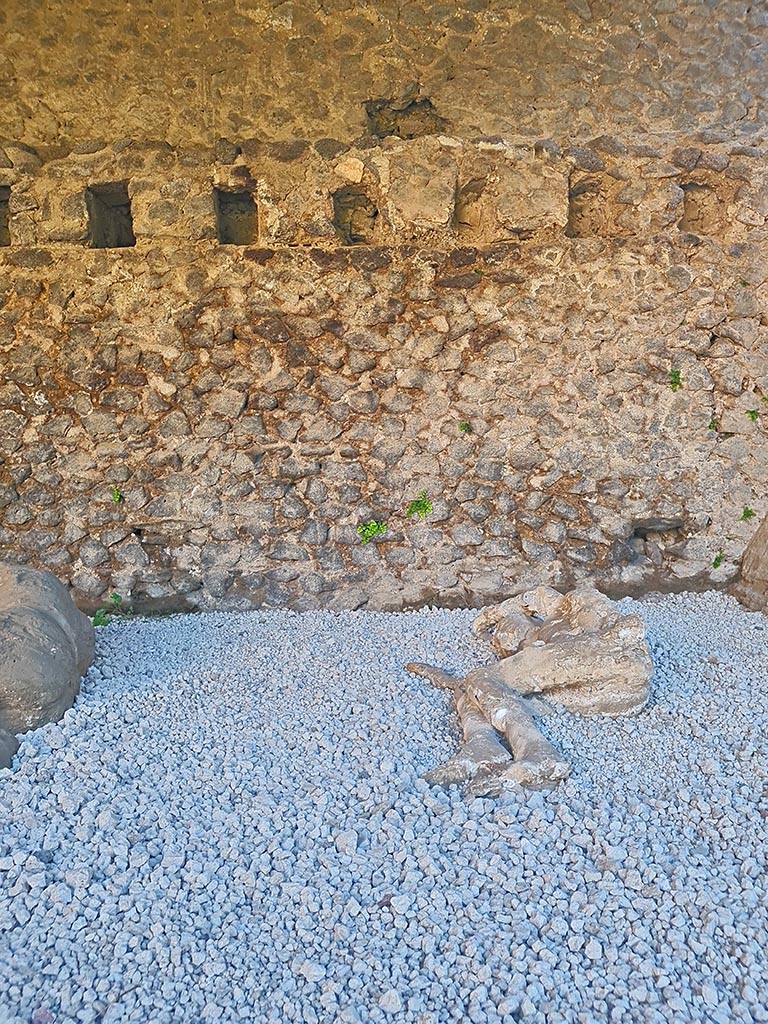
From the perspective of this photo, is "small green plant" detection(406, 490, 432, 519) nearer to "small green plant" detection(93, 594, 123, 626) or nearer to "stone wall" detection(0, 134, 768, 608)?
"stone wall" detection(0, 134, 768, 608)

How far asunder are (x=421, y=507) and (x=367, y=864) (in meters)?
2.60

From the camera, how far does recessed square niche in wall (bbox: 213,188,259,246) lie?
444 centimetres

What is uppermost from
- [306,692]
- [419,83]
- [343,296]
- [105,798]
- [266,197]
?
[419,83]

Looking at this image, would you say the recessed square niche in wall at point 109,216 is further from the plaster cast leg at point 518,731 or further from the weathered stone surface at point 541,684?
the plaster cast leg at point 518,731

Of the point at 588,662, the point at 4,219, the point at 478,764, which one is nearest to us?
the point at 478,764

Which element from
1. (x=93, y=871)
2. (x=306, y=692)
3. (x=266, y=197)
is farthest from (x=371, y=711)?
(x=266, y=197)

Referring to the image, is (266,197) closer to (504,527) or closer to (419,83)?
(419,83)

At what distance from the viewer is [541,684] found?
3.15m

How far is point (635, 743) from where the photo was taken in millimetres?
2912

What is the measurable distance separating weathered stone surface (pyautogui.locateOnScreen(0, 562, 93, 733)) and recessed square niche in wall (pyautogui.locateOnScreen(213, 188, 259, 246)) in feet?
7.37

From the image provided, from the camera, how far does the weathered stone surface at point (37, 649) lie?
2.86m

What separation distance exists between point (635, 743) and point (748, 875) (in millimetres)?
773

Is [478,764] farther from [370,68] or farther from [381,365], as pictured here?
[370,68]

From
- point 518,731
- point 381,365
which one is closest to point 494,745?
point 518,731
